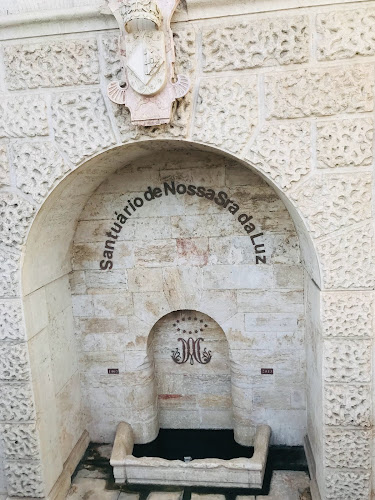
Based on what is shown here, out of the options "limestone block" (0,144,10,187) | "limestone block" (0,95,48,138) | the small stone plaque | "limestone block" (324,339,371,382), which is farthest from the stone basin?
"limestone block" (0,95,48,138)

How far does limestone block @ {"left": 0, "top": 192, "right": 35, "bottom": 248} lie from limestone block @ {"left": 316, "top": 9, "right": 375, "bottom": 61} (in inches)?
87.3

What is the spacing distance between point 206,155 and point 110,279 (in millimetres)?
1441

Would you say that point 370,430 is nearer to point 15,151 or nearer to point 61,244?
point 61,244

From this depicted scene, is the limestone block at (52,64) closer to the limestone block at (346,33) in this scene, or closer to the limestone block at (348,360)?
the limestone block at (346,33)

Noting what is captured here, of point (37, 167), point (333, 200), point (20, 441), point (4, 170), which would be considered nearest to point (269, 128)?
point (333, 200)

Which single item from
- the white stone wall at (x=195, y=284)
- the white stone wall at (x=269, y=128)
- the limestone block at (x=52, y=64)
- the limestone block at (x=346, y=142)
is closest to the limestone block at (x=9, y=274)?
the white stone wall at (x=269, y=128)

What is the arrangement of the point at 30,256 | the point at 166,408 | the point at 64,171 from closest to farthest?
1. the point at 64,171
2. the point at 30,256
3. the point at 166,408

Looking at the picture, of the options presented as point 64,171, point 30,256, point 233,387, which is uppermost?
point 64,171

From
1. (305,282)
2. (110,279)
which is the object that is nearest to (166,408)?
(110,279)

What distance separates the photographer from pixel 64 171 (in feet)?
10.1

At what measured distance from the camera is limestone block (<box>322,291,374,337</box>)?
9.85ft

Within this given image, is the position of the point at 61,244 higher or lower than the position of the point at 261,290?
higher

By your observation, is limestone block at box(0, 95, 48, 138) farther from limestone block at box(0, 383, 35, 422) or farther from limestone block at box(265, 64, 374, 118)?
limestone block at box(0, 383, 35, 422)

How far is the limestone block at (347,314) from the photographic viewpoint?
9.85ft
